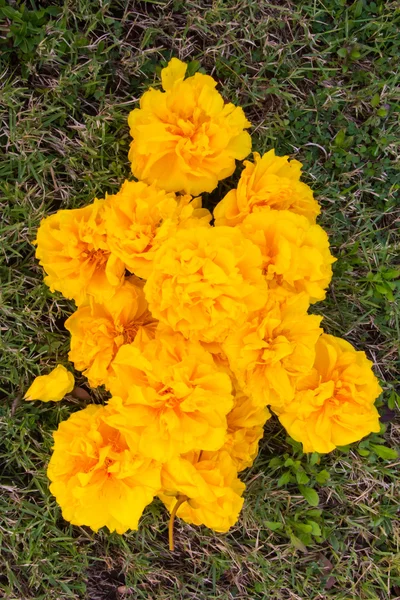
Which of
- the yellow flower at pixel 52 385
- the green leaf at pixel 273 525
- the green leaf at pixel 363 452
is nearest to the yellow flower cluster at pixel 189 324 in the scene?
the yellow flower at pixel 52 385

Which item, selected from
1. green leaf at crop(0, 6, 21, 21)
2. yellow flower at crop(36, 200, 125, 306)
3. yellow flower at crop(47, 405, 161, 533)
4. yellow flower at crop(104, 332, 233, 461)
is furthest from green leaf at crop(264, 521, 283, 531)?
green leaf at crop(0, 6, 21, 21)

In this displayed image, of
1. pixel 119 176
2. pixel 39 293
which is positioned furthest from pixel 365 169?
pixel 39 293

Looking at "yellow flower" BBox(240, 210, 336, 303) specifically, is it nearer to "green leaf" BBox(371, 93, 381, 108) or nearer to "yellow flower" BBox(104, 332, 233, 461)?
"yellow flower" BBox(104, 332, 233, 461)

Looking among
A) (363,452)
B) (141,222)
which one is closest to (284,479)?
(363,452)

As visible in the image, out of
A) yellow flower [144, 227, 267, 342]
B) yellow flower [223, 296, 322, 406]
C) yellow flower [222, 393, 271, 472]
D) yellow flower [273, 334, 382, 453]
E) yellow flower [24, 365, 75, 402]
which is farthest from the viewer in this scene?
yellow flower [24, 365, 75, 402]

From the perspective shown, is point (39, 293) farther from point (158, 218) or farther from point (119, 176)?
point (158, 218)

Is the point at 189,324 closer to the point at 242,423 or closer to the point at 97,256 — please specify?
the point at 97,256
